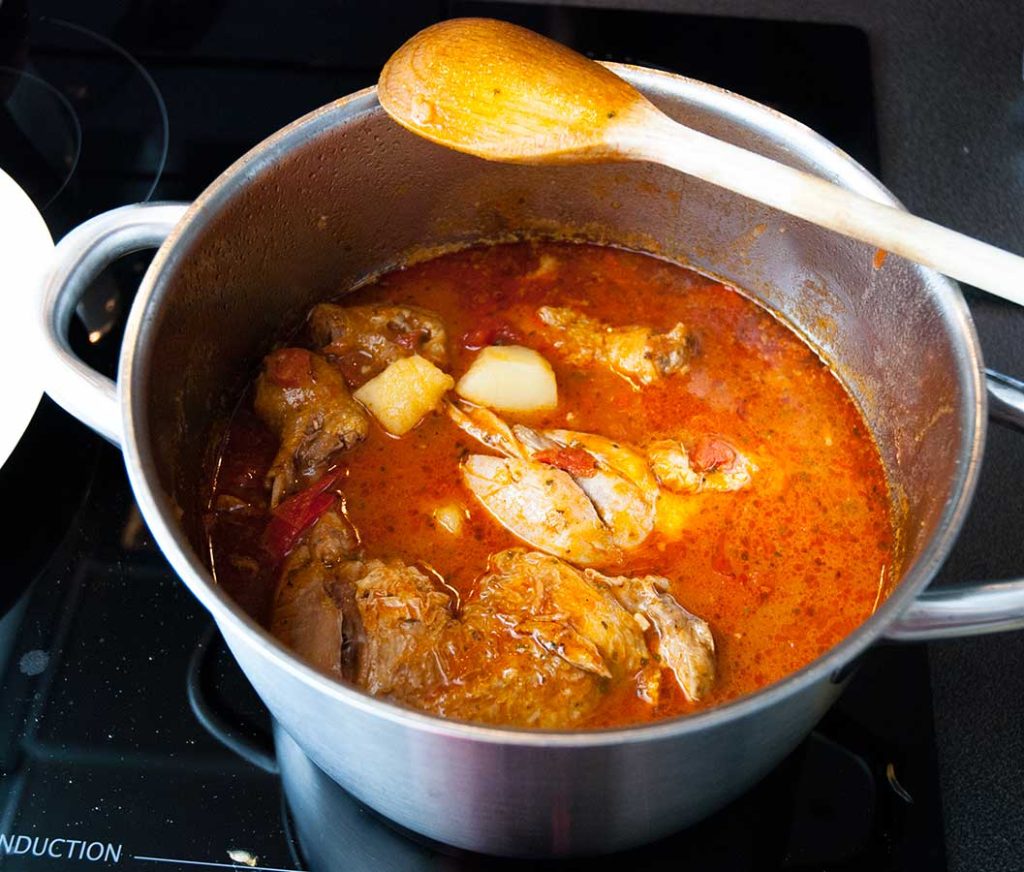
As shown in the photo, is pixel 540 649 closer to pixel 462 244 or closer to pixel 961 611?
pixel 961 611

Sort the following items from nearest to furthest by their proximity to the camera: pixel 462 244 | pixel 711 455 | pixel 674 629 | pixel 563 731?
pixel 563 731, pixel 674 629, pixel 711 455, pixel 462 244

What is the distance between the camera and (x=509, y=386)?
7.28 ft

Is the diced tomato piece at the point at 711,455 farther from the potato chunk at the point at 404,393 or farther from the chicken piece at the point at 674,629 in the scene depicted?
the potato chunk at the point at 404,393

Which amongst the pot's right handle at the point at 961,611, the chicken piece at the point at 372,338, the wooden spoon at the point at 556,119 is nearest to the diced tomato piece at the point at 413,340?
the chicken piece at the point at 372,338

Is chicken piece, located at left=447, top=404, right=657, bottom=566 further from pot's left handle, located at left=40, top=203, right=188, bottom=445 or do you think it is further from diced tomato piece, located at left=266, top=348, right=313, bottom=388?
pot's left handle, located at left=40, top=203, right=188, bottom=445

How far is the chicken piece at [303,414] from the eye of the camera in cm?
210

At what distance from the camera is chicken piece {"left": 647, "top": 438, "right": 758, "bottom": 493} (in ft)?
6.89

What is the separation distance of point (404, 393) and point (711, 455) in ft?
1.87

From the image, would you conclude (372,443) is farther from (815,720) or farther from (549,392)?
(815,720)

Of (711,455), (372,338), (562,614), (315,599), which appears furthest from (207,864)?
(711,455)

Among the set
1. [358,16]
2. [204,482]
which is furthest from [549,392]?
[358,16]

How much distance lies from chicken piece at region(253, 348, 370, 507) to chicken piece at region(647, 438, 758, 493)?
1.76 ft

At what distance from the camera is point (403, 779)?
1505 mm

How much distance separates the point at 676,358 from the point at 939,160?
0.92 m
